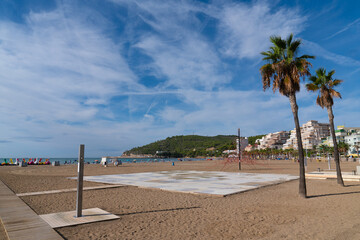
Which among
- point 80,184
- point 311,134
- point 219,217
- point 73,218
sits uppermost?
point 311,134

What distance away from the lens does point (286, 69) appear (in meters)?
11.4

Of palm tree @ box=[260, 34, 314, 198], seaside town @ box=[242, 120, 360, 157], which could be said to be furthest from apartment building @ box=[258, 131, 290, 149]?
palm tree @ box=[260, 34, 314, 198]

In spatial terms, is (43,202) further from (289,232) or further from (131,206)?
(289,232)

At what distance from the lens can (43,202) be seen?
927 centimetres

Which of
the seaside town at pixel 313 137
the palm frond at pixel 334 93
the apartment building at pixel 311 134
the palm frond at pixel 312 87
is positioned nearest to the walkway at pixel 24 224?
the palm frond at pixel 312 87

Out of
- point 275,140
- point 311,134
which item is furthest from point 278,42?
point 275,140

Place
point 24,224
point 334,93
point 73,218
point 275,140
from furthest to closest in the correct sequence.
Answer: point 275,140, point 334,93, point 73,218, point 24,224

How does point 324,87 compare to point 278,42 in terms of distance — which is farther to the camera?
point 324,87

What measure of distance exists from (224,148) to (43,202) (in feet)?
559

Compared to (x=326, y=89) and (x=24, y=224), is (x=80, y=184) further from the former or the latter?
(x=326, y=89)

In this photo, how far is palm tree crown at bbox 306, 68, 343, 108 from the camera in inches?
575

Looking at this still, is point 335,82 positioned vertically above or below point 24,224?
above

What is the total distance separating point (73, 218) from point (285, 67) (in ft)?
36.1

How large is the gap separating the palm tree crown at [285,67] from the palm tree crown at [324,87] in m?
4.12
